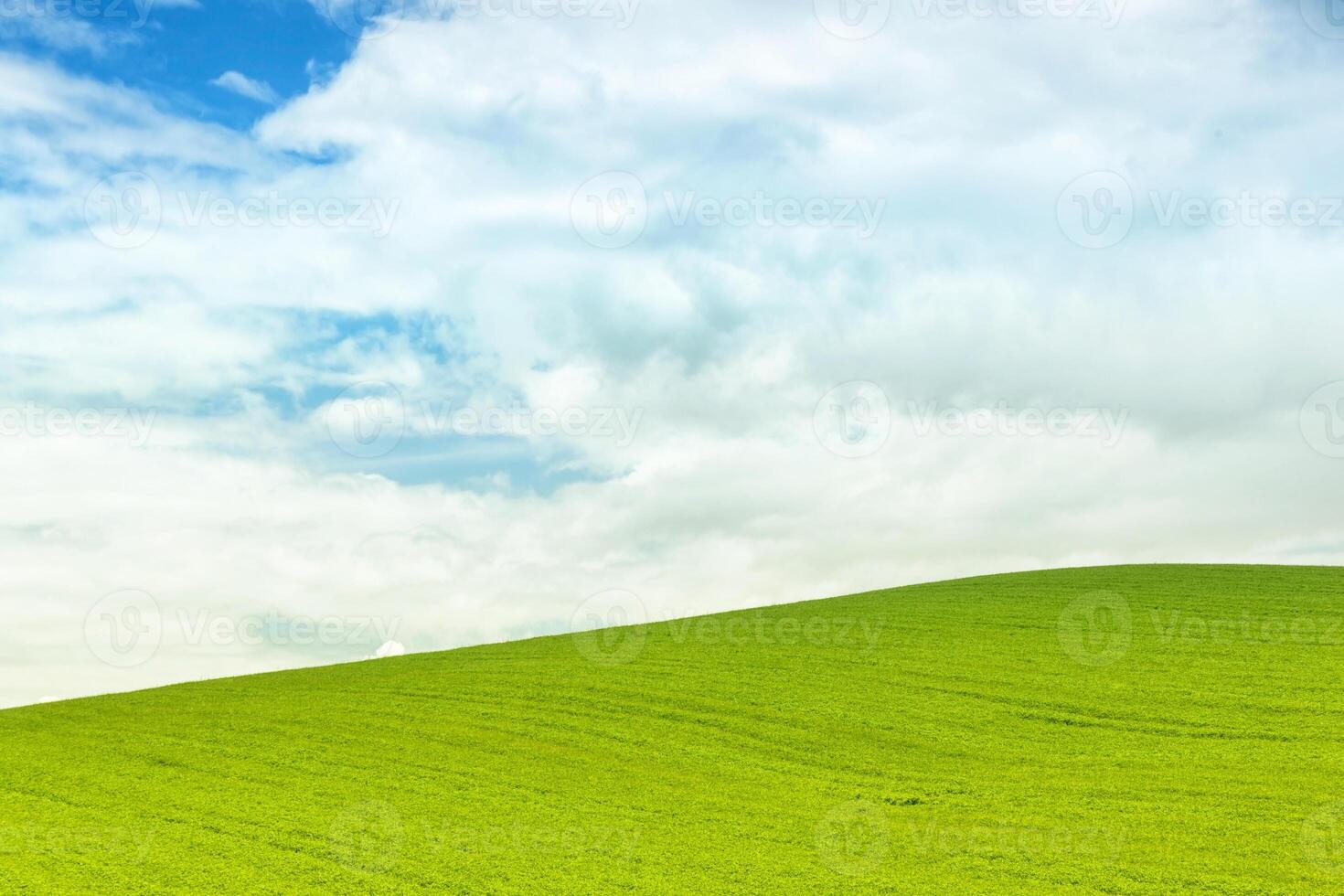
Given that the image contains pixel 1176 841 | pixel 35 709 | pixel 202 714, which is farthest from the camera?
pixel 35 709

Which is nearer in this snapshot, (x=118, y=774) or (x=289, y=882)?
(x=289, y=882)

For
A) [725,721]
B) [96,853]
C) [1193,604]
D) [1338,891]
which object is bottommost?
[1338,891]

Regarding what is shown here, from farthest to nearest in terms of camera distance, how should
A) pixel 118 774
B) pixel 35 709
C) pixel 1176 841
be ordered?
1. pixel 35 709
2. pixel 118 774
3. pixel 1176 841

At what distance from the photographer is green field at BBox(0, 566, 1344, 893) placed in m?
12.6

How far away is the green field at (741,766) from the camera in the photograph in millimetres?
12578

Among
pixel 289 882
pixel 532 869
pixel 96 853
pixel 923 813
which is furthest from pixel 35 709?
pixel 923 813

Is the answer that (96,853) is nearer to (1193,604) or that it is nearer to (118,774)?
(118,774)

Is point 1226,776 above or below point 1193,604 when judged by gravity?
below

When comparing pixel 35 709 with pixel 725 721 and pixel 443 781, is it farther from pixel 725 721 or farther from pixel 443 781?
pixel 725 721

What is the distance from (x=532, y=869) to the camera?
12547 mm

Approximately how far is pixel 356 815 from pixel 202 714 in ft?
28.8

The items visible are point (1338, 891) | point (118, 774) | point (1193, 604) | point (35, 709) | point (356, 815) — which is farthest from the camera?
point (1193, 604)

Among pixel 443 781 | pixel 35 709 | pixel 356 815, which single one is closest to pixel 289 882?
pixel 356 815

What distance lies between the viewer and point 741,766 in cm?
1764
